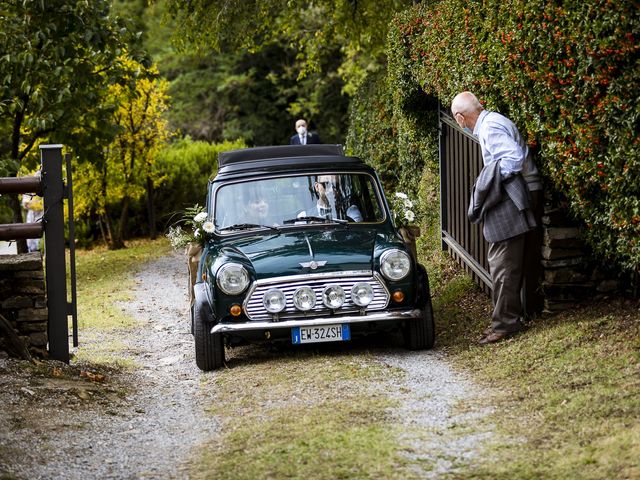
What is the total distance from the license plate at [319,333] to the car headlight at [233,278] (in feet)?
1.84

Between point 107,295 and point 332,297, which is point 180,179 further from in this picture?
point 332,297

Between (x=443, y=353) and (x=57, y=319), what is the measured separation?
11.0ft

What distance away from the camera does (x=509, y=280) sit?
8.82 meters

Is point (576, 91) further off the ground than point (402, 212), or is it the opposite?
point (576, 91)

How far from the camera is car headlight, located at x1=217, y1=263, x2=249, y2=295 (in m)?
8.62

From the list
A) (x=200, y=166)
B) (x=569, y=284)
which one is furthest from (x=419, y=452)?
(x=200, y=166)

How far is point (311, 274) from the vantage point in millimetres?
8648

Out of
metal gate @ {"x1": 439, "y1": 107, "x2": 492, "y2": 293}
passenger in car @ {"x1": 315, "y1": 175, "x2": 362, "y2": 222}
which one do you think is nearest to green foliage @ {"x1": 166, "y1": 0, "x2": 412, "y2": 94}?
metal gate @ {"x1": 439, "y1": 107, "x2": 492, "y2": 293}

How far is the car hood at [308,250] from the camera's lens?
8.70 meters

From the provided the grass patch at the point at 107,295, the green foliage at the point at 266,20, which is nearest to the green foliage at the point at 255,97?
the green foliage at the point at 266,20

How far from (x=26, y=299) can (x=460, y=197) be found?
16.9 ft

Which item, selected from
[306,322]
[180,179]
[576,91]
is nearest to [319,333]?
[306,322]

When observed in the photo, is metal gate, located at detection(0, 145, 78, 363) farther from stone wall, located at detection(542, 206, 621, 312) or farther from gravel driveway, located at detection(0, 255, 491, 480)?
stone wall, located at detection(542, 206, 621, 312)

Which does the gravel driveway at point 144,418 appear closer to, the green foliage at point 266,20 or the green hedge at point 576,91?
the green hedge at point 576,91
